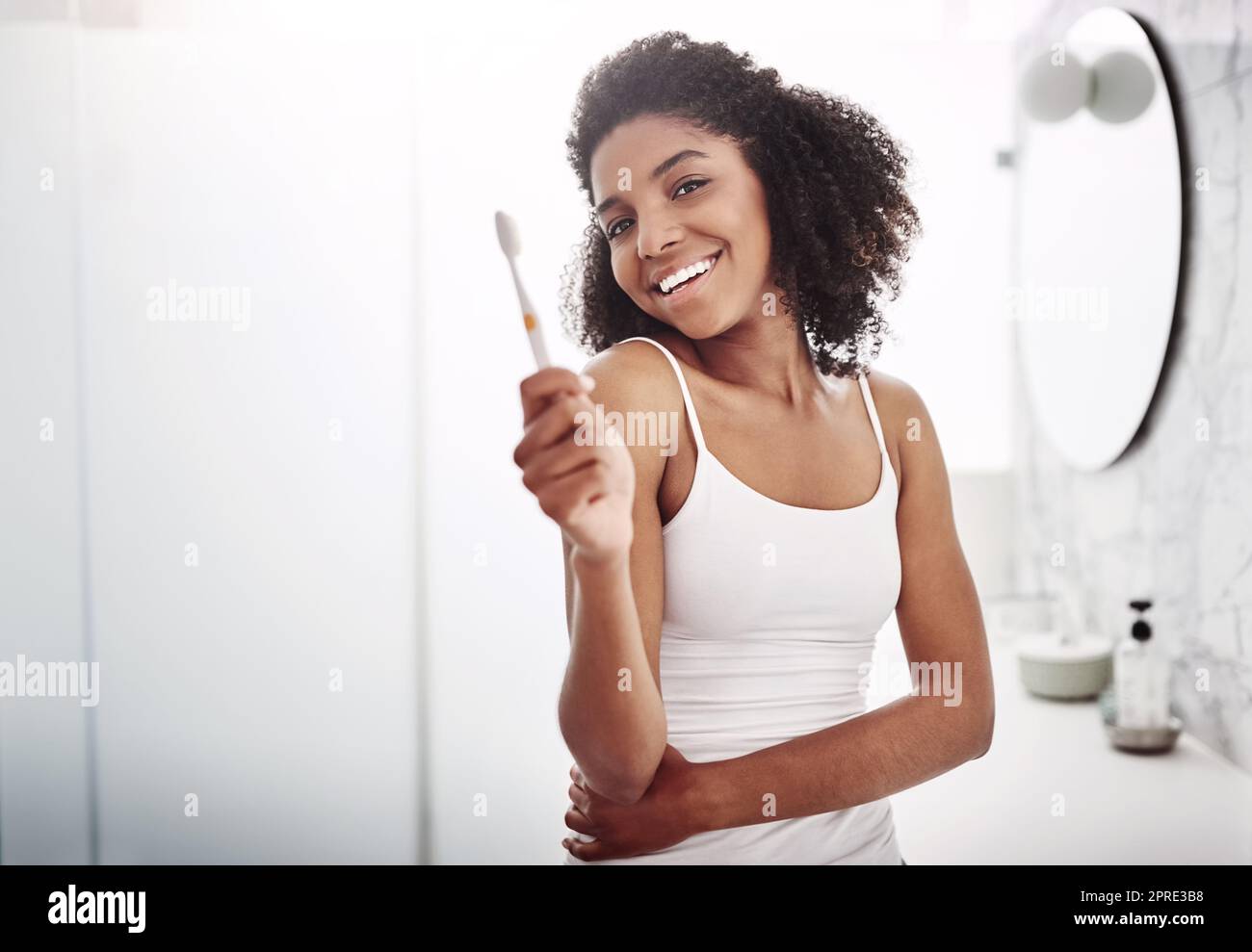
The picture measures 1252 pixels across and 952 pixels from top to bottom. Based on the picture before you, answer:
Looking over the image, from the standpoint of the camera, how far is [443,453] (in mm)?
1048

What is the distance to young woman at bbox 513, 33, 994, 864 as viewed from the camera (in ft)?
2.12

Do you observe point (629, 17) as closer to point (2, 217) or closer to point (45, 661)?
point (2, 217)

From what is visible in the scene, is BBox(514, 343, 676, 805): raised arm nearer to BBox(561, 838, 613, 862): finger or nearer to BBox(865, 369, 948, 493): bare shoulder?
BBox(561, 838, 613, 862): finger

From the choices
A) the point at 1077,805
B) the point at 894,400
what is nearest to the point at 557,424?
the point at 894,400

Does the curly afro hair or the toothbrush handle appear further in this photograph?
the curly afro hair

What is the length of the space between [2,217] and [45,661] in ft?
1.57

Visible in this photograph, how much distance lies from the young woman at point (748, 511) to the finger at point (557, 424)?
21 millimetres

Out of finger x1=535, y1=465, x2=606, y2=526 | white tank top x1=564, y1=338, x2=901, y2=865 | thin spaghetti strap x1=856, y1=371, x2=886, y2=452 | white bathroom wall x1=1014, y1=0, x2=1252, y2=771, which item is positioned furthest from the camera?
white bathroom wall x1=1014, y1=0, x2=1252, y2=771

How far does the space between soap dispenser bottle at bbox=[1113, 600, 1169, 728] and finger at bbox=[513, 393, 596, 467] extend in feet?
2.30

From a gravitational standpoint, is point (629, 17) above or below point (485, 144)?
above

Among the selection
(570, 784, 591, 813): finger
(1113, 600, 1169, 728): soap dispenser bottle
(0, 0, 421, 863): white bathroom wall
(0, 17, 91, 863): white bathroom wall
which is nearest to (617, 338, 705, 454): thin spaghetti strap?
(570, 784, 591, 813): finger

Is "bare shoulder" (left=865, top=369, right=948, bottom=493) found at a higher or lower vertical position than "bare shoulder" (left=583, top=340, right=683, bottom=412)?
lower
